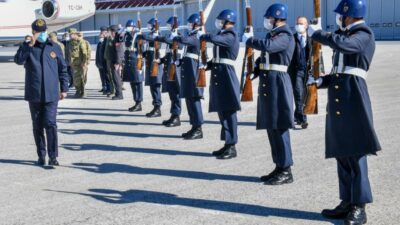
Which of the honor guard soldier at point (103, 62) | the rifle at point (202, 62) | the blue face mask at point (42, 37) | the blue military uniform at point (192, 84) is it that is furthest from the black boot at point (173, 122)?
the honor guard soldier at point (103, 62)

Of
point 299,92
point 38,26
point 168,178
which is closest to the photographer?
point 168,178

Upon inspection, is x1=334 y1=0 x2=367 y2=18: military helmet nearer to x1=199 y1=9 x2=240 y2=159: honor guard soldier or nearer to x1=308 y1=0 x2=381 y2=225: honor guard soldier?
x1=308 y1=0 x2=381 y2=225: honor guard soldier

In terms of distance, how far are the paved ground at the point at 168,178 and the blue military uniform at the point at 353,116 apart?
393 mm

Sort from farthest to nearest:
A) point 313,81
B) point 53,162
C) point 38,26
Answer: point 53,162 → point 38,26 → point 313,81

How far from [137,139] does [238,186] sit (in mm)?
3459

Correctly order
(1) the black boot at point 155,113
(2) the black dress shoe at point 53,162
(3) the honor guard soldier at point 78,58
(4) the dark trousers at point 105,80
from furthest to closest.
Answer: (4) the dark trousers at point 105,80 < (3) the honor guard soldier at point 78,58 < (1) the black boot at point 155,113 < (2) the black dress shoe at point 53,162

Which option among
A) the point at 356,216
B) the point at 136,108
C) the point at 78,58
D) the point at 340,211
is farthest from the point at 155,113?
the point at 356,216

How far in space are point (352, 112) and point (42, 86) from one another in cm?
417

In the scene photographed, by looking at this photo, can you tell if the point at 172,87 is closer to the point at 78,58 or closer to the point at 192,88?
the point at 192,88

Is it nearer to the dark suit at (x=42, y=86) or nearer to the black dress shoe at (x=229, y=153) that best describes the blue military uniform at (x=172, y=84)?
the black dress shoe at (x=229, y=153)

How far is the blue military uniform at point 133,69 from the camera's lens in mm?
12836

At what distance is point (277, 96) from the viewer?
262 inches

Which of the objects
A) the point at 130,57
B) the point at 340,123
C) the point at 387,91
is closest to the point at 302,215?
the point at 340,123

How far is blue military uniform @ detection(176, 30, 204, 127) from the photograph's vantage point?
941cm
